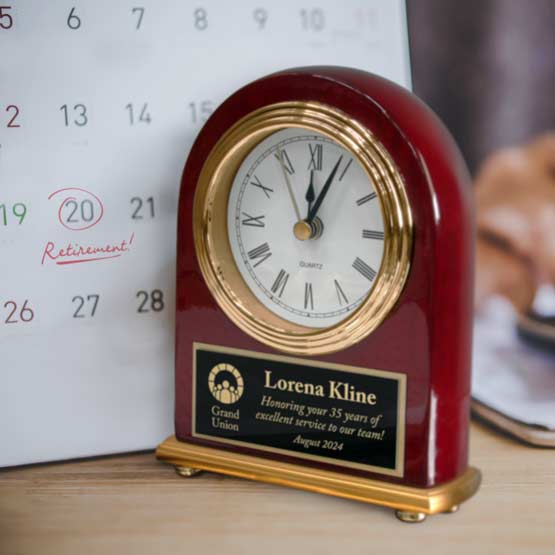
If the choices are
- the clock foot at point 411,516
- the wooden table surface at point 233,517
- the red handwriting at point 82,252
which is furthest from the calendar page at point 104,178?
the clock foot at point 411,516

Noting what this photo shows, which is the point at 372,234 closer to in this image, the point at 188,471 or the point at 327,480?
the point at 327,480

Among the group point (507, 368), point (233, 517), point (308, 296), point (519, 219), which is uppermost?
point (519, 219)

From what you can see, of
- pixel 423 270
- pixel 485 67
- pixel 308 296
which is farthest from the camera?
pixel 485 67

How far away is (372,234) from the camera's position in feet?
3.28

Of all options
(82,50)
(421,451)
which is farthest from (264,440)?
(82,50)

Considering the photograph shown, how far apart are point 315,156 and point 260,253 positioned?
15 centimetres

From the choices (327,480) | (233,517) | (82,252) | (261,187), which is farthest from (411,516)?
(82,252)

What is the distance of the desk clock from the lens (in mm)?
963

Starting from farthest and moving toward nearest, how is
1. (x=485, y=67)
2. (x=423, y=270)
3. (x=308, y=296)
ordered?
(x=485, y=67) → (x=308, y=296) → (x=423, y=270)

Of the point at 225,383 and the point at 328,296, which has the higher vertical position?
the point at 328,296

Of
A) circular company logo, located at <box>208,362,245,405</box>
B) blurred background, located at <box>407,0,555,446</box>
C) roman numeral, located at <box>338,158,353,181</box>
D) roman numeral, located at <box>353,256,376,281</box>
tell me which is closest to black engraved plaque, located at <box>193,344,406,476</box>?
circular company logo, located at <box>208,362,245,405</box>

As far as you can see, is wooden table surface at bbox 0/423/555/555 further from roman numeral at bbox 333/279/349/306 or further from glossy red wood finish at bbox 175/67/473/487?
roman numeral at bbox 333/279/349/306

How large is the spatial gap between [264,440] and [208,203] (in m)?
0.31

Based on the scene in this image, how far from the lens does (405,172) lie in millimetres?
950
